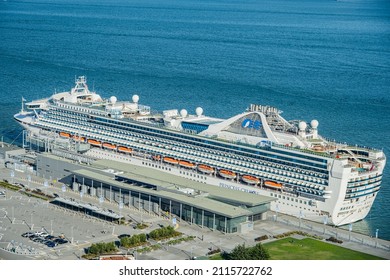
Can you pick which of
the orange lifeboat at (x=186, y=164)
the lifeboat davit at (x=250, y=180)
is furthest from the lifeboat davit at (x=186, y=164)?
the lifeboat davit at (x=250, y=180)

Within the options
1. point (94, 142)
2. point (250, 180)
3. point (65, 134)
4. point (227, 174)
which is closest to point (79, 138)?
point (94, 142)

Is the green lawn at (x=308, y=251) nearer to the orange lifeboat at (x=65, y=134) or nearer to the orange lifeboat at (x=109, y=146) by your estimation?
the orange lifeboat at (x=109, y=146)

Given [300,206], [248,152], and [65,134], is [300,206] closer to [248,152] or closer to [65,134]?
[248,152]

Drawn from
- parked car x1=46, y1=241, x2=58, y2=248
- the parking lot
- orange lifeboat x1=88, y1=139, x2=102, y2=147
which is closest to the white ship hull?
the parking lot

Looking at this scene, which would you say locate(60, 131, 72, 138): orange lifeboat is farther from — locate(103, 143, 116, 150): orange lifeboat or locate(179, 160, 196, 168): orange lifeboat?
locate(179, 160, 196, 168): orange lifeboat

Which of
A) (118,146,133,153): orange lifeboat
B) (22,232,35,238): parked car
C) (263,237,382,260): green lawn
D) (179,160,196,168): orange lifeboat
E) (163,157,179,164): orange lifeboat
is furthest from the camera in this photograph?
(118,146,133,153): orange lifeboat

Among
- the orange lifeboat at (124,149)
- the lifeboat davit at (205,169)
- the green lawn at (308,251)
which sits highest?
the orange lifeboat at (124,149)

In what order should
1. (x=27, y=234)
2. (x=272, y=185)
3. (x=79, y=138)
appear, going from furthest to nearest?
(x=79, y=138) < (x=272, y=185) < (x=27, y=234)
